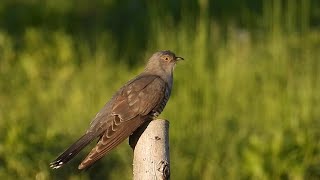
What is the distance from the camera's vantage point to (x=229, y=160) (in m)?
9.28

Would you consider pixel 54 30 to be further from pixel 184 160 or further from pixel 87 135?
pixel 87 135

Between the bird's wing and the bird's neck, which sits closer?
the bird's wing

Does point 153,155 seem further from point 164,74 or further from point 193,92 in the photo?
point 193,92

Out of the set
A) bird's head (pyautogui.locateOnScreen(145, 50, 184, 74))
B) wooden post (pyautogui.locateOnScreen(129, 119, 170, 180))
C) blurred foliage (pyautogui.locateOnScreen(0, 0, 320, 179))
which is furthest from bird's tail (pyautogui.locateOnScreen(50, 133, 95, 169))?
blurred foliage (pyautogui.locateOnScreen(0, 0, 320, 179))

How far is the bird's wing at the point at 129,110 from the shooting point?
6.56m

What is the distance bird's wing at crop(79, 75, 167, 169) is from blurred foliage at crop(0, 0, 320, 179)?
6.13 ft

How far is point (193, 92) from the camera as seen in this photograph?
1055 centimetres

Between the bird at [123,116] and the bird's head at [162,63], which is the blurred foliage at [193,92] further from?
the bird at [123,116]

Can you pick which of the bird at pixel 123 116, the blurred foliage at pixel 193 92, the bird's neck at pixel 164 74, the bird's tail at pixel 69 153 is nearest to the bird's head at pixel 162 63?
the bird's neck at pixel 164 74

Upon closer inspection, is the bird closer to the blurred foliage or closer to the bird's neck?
the bird's neck

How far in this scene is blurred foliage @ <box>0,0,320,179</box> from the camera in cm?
888

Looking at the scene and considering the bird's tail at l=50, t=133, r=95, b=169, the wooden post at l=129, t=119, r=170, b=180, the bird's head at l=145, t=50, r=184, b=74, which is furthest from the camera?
the bird's head at l=145, t=50, r=184, b=74

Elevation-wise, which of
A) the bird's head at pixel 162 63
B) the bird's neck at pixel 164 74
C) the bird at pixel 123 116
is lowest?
the bird at pixel 123 116

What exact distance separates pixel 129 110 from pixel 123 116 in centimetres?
7
